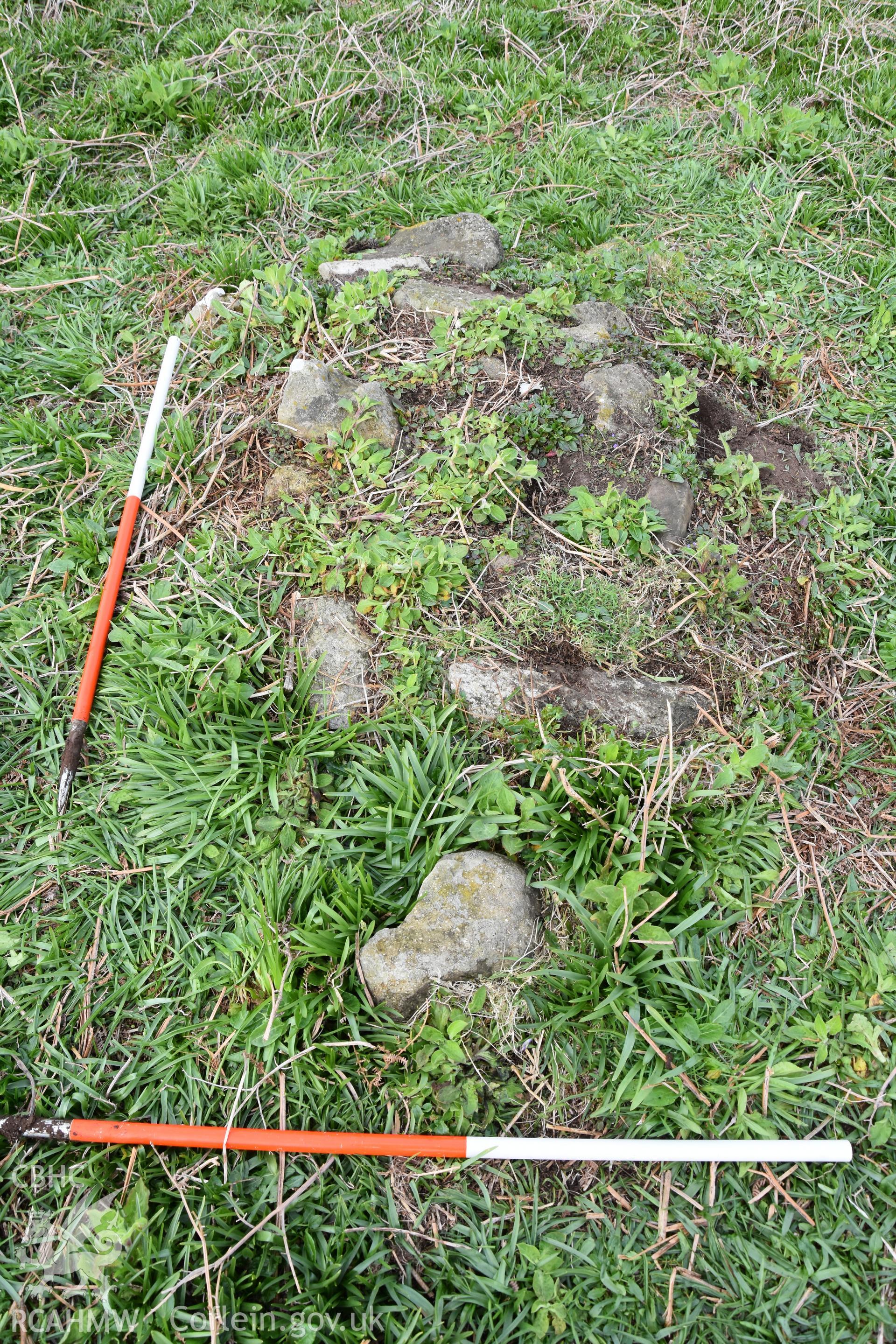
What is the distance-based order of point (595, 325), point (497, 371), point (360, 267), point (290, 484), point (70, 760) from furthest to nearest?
point (360, 267) < point (595, 325) < point (497, 371) < point (290, 484) < point (70, 760)

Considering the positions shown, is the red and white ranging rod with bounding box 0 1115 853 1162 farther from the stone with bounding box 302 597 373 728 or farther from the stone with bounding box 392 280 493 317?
the stone with bounding box 392 280 493 317

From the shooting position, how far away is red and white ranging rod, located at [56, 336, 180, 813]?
8.05 feet

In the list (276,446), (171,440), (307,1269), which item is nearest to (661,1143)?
(307,1269)

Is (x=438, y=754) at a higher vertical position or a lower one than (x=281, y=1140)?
higher

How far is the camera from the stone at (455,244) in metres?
3.42

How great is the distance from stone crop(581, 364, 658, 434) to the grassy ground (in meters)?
0.09

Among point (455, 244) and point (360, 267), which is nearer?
point (360, 267)

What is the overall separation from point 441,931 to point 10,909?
48.0 inches

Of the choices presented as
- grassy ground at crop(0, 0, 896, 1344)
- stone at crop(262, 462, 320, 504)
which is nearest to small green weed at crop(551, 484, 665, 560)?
grassy ground at crop(0, 0, 896, 1344)

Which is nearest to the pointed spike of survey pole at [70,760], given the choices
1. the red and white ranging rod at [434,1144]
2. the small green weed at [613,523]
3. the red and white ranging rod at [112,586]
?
the red and white ranging rod at [112,586]

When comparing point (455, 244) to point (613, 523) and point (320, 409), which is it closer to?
point (320, 409)

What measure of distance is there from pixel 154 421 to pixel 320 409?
60 cm

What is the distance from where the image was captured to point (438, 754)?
2.33 metres

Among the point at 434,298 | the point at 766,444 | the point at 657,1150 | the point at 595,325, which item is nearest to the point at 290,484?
the point at 434,298
